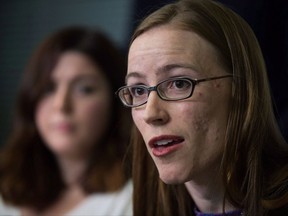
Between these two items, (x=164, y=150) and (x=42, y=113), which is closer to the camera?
(x=164, y=150)

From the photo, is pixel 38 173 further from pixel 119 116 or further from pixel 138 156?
pixel 138 156

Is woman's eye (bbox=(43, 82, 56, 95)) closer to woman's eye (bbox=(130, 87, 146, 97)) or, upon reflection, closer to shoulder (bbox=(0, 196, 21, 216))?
Answer: shoulder (bbox=(0, 196, 21, 216))

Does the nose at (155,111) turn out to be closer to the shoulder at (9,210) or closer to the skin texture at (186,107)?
the skin texture at (186,107)

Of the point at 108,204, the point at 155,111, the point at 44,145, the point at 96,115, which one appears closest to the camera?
the point at 155,111

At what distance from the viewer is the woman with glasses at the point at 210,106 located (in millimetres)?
886

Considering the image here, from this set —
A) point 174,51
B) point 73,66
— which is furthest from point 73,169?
point 174,51

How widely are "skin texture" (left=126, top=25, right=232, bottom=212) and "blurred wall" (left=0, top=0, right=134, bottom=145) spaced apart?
1.63 meters

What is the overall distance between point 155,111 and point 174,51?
0.42 feet

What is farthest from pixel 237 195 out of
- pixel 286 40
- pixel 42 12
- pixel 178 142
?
pixel 42 12

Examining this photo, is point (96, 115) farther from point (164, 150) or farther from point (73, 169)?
point (164, 150)

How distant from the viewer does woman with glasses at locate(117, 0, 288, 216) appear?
2.91 feet

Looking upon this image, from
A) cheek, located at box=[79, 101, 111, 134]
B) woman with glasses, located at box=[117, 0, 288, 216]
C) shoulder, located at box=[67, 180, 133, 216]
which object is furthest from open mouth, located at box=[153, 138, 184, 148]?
cheek, located at box=[79, 101, 111, 134]

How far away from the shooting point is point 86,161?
1821 mm

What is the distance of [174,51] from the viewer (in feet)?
2.94
